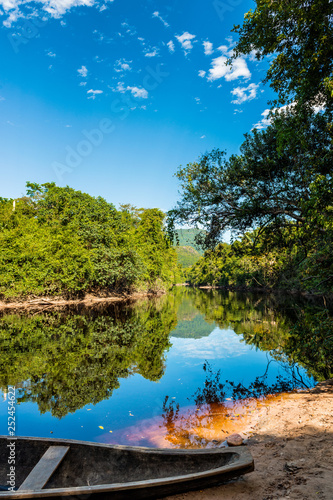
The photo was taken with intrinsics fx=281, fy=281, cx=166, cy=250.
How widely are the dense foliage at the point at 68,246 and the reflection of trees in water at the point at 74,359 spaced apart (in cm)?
1230

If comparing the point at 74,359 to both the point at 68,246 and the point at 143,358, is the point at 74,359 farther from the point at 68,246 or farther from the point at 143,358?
the point at 68,246

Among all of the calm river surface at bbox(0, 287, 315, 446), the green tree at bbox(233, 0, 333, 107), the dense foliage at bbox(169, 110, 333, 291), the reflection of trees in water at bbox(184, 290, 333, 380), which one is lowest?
the calm river surface at bbox(0, 287, 315, 446)

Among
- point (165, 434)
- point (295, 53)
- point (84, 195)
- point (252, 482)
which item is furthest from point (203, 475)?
point (84, 195)

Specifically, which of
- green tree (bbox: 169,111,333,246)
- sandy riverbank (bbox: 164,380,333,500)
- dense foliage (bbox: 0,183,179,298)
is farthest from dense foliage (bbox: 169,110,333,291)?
dense foliage (bbox: 0,183,179,298)

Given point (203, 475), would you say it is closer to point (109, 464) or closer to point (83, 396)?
point (109, 464)

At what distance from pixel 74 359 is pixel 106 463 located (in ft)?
27.2

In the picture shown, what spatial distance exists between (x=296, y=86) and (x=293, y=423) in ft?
26.2

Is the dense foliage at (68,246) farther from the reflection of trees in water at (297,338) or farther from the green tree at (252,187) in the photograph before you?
the green tree at (252,187)

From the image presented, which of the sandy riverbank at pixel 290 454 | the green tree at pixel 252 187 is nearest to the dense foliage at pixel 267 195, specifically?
the green tree at pixel 252 187

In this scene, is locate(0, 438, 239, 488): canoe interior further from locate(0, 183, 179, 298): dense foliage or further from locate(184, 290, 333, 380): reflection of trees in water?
locate(0, 183, 179, 298): dense foliage

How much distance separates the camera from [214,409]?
7.29 meters

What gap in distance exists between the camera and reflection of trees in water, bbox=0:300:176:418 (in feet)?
27.4

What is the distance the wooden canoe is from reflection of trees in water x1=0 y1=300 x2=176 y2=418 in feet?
12.2

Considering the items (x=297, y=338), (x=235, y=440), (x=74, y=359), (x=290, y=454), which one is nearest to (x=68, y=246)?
(x=74, y=359)
